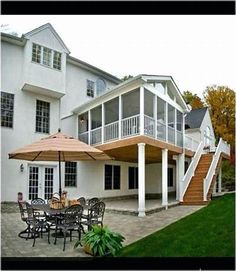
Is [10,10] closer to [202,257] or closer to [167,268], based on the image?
[167,268]

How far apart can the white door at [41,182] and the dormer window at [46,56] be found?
4348 mm

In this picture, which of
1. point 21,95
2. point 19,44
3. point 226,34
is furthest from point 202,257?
point 19,44

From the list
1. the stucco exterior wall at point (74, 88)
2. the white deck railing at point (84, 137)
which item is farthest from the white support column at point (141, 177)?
the stucco exterior wall at point (74, 88)

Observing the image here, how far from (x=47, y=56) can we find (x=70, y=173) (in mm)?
5301

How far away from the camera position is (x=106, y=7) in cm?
420

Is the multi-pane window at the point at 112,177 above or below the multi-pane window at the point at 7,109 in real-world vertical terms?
below

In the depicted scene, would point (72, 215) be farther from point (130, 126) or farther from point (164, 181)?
point (164, 181)

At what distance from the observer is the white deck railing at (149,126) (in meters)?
11.8

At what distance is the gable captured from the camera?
1244 centimetres

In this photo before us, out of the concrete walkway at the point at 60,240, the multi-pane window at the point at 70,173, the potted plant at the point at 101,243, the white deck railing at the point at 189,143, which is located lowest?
Result: the concrete walkway at the point at 60,240

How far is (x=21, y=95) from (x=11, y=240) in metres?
7.23

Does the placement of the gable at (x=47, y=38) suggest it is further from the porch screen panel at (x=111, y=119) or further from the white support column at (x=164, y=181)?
the white support column at (x=164, y=181)

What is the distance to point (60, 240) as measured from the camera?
6.80 metres

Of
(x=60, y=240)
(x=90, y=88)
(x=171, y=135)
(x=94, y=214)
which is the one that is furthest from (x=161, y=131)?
(x=60, y=240)
